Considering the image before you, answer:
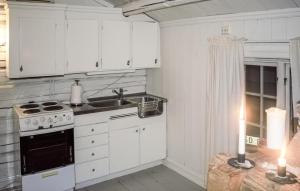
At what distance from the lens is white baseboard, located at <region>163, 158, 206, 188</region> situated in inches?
156

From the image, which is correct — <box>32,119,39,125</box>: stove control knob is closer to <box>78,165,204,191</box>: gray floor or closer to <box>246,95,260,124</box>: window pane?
<box>78,165,204,191</box>: gray floor

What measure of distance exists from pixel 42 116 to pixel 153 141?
5.59ft

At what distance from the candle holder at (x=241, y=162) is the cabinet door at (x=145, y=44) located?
2466mm

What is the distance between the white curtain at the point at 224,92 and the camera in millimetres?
3229

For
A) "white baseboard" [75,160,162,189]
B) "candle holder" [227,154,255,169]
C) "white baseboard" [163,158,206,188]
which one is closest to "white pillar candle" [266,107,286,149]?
"candle holder" [227,154,255,169]

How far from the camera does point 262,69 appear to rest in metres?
3.15

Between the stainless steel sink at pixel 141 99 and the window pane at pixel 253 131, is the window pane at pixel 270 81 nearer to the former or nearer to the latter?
the window pane at pixel 253 131

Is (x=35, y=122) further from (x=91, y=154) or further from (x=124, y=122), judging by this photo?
(x=124, y=122)

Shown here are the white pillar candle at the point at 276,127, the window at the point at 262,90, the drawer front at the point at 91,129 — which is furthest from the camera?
the drawer front at the point at 91,129

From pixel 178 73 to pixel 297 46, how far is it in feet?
6.14

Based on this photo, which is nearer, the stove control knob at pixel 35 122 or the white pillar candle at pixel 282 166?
the white pillar candle at pixel 282 166

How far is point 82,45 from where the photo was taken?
3.91 meters

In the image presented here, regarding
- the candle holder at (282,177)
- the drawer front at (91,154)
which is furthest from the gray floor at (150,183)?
the candle holder at (282,177)

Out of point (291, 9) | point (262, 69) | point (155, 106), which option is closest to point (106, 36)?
point (155, 106)
